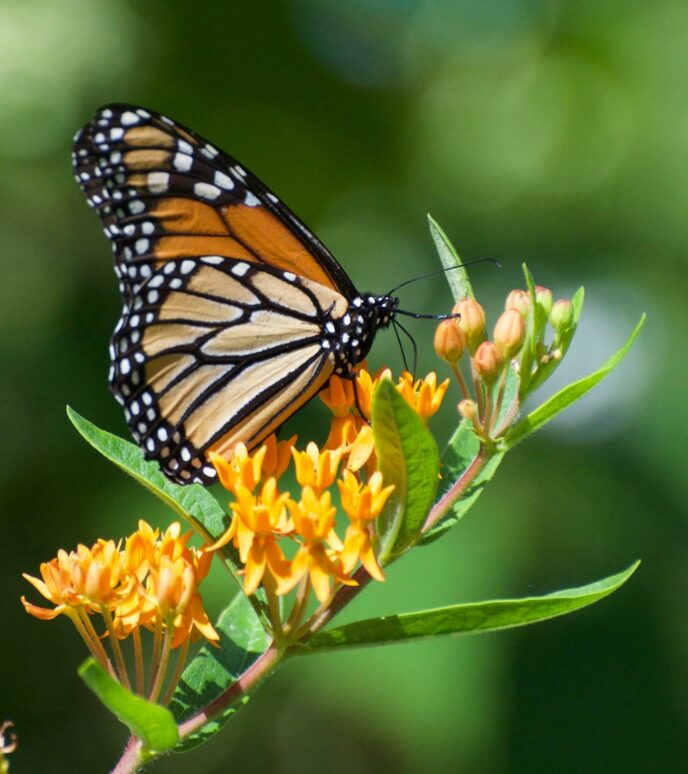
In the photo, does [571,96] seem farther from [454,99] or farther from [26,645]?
[26,645]

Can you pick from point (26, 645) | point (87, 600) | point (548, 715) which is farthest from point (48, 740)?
point (87, 600)

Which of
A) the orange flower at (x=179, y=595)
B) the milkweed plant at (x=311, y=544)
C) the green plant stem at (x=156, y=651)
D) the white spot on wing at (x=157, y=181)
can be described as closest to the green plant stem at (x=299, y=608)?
the milkweed plant at (x=311, y=544)

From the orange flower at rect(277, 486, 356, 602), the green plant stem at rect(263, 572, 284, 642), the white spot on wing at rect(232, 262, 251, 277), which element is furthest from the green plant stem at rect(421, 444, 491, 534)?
the white spot on wing at rect(232, 262, 251, 277)

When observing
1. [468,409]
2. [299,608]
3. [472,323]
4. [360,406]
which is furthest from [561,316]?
[299,608]

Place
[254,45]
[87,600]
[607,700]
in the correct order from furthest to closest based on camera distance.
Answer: [254,45] < [607,700] < [87,600]

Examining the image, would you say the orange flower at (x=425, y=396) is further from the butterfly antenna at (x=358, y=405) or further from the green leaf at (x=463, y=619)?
the green leaf at (x=463, y=619)
